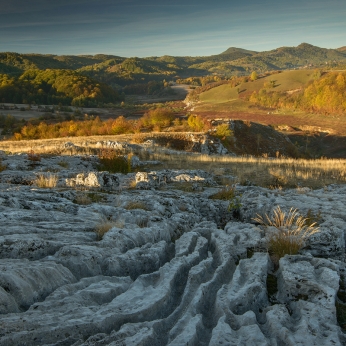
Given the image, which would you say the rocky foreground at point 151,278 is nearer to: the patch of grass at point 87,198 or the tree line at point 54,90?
the patch of grass at point 87,198

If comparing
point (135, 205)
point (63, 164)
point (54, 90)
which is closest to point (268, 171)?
point (135, 205)

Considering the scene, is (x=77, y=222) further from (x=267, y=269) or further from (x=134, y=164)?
(x=134, y=164)

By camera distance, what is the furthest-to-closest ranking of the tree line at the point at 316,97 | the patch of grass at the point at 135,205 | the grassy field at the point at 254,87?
the grassy field at the point at 254,87
the tree line at the point at 316,97
the patch of grass at the point at 135,205

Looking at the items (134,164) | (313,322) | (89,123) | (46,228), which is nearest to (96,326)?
(313,322)

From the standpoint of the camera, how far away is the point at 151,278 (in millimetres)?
4824

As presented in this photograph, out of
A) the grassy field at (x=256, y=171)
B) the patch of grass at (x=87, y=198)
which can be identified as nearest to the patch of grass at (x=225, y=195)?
the grassy field at (x=256, y=171)

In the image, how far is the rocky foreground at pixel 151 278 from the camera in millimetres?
3557

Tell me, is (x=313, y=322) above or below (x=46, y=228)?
below

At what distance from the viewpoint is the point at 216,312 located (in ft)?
13.4

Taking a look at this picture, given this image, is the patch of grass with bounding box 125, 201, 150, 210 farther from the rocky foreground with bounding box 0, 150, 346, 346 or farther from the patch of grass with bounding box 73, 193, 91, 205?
the patch of grass with bounding box 73, 193, 91, 205

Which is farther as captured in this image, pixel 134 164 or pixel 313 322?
pixel 134 164

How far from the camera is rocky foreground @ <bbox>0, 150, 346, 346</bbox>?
3.56m

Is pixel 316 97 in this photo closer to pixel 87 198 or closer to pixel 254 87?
pixel 254 87

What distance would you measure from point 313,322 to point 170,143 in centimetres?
2715
